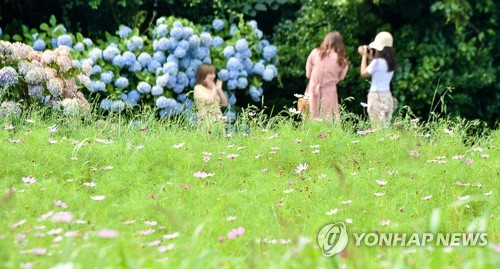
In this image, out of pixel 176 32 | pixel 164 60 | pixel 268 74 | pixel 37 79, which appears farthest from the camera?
pixel 268 74

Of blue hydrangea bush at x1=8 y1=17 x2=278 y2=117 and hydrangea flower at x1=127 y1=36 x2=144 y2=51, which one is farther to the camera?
hydrangea flower at x1=127 y1=36 x2=144 y2=51

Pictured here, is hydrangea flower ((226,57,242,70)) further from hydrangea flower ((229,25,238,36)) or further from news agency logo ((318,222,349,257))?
news agency logo ((318,222,349,257))

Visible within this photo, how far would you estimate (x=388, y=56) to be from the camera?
855cm

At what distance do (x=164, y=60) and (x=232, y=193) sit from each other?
462 cm

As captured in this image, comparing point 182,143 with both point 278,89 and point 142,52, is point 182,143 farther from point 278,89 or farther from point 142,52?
point 278,89

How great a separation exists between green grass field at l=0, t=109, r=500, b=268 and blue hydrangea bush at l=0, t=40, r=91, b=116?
49 centimetres

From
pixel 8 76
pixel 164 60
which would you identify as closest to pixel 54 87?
pixel 8 76

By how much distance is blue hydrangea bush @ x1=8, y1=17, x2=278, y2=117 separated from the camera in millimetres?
9031


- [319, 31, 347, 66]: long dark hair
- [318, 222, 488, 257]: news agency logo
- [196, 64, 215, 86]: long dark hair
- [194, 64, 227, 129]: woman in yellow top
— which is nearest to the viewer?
[318, 222, 488, 257]: news agency logo

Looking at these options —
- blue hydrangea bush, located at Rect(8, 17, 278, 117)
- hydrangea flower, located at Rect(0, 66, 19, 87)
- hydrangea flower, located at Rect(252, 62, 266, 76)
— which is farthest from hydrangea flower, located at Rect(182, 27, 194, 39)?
hydrangea flower, located at Rect(0, 66, 19, 87)

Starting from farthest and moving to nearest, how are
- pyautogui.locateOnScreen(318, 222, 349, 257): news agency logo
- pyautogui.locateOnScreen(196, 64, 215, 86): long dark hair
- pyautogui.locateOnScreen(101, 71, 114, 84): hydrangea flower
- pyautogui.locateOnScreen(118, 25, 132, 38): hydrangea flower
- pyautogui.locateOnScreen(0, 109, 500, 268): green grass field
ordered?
pyautogui.locateOnScreen(118, 25, 132, 38): hydrangea flower → pyautogui.locateOnScreen(101, 71, 114, 84): hydrangea flower → pyautogui.locateOnScreen(196, 64, 215, 86): long dark hair → pyautogui.locateOnScreen(318, 222, 349, 257): news agency logo → pyautogui.locateOnScreen(0, 109, 500, 268): green grass field

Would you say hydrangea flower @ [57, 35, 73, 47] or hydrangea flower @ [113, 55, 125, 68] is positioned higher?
hydrangea flower @ [57, 35, 73, 47]

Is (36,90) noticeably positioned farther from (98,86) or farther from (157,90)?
(157,90)

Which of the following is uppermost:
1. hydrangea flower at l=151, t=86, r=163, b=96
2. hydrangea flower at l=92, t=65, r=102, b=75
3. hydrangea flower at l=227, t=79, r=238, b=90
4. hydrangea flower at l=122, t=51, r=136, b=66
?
hydrangea flower at l=122, t=51, r=136, b=66
